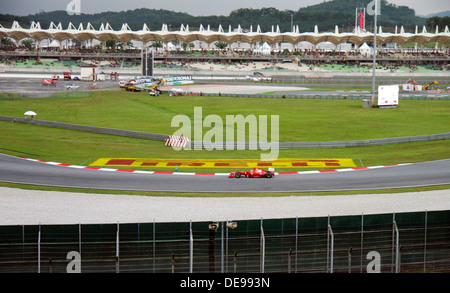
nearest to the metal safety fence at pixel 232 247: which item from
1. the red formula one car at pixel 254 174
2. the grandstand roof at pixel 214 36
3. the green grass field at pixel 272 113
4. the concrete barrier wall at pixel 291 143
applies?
the red formula one car at pixel 254 174

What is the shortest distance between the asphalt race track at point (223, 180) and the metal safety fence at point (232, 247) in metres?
10.0

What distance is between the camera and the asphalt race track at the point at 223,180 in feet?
84.7

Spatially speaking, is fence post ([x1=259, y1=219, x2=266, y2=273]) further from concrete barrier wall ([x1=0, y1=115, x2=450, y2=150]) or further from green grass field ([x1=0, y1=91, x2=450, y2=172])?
concrete barrier wall ([x1=0, y1=115, x2=450, y2=150])

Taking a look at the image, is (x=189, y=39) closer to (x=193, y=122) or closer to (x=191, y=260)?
(x=193, y=122)

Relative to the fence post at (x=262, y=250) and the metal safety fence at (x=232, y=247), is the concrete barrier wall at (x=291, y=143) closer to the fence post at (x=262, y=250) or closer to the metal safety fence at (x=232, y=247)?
the metal safety fence at (x=232, y=247)

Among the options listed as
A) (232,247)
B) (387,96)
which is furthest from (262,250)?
(387,96)

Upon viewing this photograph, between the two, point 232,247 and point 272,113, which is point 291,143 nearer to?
point 272,113

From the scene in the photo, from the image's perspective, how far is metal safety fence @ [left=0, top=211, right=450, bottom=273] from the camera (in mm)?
14266

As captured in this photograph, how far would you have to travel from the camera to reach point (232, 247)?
48.1ft

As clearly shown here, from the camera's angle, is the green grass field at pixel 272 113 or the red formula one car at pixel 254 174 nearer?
the red formula one car at pixel 254 174

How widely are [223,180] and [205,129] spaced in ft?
54.8

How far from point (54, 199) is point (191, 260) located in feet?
37.1
